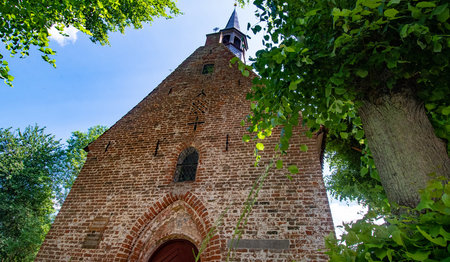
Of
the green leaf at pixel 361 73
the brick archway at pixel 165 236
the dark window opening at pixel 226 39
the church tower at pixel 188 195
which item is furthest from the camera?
the dark window opening at pixel 226 39

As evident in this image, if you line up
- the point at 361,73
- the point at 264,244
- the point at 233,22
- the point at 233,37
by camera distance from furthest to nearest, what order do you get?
the point at 233,22 → the point at 233,37 → the point at 264,244 → the point at 361,73

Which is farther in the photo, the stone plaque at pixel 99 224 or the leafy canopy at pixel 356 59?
the stone plaque at pixel 99 224

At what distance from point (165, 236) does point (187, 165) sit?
1607 mm

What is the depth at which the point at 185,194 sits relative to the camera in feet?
15.7

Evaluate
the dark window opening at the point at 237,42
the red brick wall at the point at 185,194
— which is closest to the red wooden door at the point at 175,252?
the red brick wall at the point at 185,194

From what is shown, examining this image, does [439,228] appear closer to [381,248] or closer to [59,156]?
[381,248]

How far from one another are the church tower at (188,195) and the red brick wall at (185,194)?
0.06ft

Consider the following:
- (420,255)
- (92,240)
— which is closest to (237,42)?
(92,240)

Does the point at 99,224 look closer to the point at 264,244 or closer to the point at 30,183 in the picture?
the point at 264,244

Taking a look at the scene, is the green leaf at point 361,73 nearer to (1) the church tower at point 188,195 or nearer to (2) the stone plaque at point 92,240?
(1) the church tower at point 188,195

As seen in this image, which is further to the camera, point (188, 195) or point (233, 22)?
point (233, 22)

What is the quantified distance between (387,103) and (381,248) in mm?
1497

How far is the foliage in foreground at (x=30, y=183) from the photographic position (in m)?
13.8

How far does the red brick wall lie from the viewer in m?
3.95
